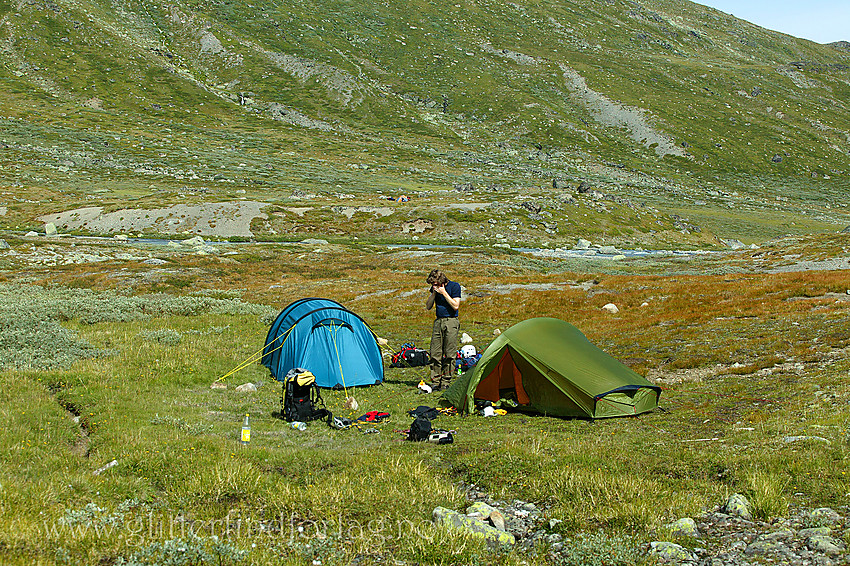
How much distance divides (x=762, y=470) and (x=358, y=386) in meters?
11.4

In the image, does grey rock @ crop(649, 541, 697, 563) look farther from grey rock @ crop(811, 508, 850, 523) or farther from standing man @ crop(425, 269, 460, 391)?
standing man @ crop(425, 269, 460, 391)

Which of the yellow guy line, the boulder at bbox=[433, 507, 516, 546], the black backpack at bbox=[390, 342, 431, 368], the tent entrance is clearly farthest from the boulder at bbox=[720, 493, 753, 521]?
the black backpack at bbox=[390, 342, 431, 368]

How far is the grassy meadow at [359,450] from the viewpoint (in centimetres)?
668

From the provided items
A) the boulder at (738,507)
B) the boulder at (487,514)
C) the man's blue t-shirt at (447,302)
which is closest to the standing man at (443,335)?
the man's blue t-shirt at (447,302)

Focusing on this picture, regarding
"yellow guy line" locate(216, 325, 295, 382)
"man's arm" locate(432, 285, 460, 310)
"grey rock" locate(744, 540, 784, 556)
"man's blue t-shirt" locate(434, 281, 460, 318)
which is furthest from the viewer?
"yellow guy line" locate(216, 325, 295, 382)

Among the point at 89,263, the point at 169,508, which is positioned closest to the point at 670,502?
the point at 169,508

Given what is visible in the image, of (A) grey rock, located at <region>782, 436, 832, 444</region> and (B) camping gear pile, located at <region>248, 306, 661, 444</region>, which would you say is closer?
(A) grey rock, located at <region>782, 436, 832, 444</region>

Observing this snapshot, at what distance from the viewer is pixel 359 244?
75750 millimetres

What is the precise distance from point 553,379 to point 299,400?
6.17 metres

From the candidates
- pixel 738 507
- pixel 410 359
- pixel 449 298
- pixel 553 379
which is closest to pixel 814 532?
pixel 738 507

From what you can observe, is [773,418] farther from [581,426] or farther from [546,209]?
[546,209]

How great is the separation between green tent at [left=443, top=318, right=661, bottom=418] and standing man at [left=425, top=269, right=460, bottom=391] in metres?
1.38

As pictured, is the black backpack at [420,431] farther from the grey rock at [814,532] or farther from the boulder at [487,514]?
the grey rock at [814,532]

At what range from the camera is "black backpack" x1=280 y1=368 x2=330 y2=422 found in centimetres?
1338
